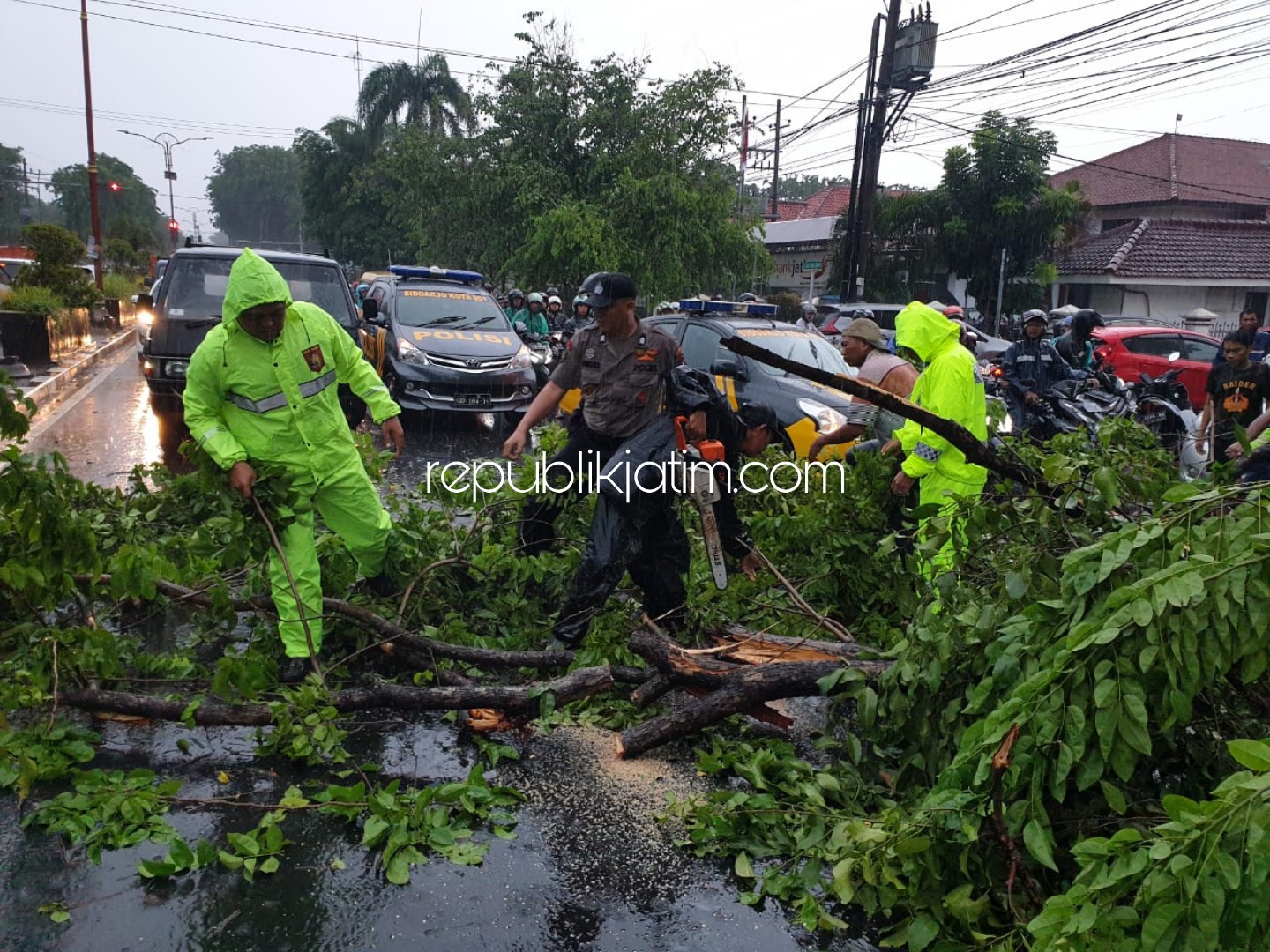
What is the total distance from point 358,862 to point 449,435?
8899 millimetres

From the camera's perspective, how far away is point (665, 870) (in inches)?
118

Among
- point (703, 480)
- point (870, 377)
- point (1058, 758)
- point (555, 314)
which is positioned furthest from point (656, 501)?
point (555, 314)

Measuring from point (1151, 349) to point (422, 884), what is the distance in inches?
619

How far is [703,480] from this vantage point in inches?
166

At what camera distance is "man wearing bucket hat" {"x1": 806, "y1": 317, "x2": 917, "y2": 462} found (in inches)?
207

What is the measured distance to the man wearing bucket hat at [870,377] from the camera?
5.27 m

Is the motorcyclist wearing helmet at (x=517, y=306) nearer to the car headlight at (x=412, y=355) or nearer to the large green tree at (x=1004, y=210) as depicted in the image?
the car headlight at (x=412, y=355)

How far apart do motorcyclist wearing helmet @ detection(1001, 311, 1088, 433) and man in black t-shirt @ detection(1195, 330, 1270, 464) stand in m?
2.04

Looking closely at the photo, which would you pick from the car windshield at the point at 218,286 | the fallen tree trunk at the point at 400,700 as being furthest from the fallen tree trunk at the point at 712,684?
the car windshield at the point at 218,286

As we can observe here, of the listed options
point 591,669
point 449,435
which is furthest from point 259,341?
point 449,435

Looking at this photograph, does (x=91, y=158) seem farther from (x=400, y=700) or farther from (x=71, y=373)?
(x=400, y=700)

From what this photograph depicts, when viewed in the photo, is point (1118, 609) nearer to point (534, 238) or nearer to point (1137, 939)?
point (1137, 939)

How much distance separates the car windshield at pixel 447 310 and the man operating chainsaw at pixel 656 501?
326 inches

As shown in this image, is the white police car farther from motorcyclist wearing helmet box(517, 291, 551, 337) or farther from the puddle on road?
the puddle on road
